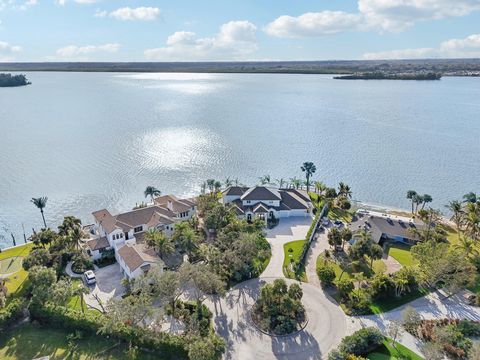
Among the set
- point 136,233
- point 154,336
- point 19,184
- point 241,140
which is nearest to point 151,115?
point 241,140

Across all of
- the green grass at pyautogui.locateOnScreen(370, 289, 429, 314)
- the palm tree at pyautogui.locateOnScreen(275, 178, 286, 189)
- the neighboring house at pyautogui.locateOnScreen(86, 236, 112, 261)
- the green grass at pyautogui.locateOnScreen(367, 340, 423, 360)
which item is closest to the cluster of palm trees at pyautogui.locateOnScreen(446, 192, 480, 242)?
the green grass at pyautogui.locateOnScreen(370, 289, 429, 314)

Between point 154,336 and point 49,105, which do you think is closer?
point 154,336

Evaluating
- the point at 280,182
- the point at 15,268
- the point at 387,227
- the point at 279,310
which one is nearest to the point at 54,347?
the point at 15,268

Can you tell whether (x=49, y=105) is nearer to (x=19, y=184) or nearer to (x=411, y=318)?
(x=19, y=184)

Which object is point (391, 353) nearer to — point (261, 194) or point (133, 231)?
point (261, 194)

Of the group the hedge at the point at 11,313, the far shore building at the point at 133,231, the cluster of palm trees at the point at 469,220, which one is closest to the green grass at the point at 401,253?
the cluster of palm trees at the point at 469,220

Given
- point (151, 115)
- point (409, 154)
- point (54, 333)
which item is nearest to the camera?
point (54, 333)
